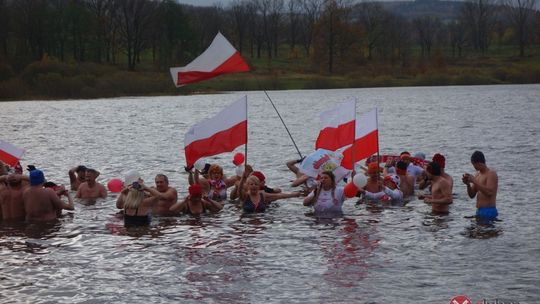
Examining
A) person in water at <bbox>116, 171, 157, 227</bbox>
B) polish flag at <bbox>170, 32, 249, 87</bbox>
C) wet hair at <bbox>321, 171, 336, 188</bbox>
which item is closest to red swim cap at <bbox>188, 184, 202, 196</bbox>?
person in water at <bbox>116, 171, 157, 227</bbox>

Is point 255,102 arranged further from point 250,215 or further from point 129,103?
point 250,215

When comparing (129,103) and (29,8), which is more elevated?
(29,8)

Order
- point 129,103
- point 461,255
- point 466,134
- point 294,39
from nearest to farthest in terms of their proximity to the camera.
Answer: point 461,255, point 466,134, point 129,103, point 294,39

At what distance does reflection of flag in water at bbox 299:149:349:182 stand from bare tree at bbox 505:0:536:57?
11044cm

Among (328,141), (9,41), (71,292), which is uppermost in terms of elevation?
(9,41)

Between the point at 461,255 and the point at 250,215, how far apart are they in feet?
20.1

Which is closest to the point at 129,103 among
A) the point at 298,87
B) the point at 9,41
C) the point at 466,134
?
the point at 298,87

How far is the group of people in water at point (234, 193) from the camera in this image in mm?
16688

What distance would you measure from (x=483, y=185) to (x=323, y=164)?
4.84m

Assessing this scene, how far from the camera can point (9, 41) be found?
11062cm

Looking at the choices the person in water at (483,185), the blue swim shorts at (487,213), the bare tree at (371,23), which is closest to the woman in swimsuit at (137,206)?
the person in water at (483,185)

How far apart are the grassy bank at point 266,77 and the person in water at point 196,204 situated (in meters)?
68.5

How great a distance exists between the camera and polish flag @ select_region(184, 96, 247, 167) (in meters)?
17.5

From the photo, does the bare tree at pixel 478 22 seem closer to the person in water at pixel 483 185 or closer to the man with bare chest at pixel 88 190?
the man with bare chest at pixel 88 190
